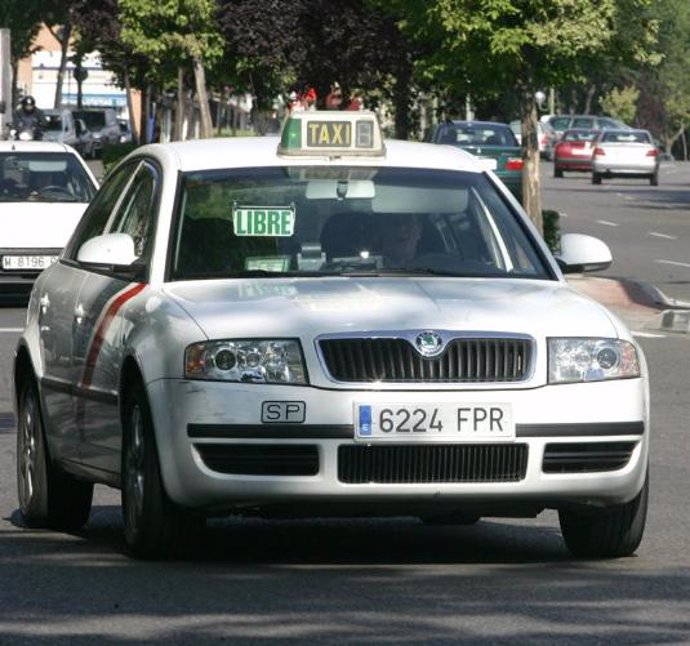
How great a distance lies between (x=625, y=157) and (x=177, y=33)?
17.2m

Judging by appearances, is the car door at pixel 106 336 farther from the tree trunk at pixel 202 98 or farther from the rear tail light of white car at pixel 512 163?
the tree trunk at pixel 202 98

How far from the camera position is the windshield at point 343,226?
9.13 metres

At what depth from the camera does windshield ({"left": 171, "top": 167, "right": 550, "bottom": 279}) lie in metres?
9.13

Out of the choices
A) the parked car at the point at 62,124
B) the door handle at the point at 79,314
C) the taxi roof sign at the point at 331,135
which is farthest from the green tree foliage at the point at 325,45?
the parked car at the point at 62,124

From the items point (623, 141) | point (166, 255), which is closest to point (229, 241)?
point (166, 255)

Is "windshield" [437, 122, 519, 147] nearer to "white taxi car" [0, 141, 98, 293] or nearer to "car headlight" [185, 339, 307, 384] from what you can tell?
"white taxi car" [0, 141, 98, 293]

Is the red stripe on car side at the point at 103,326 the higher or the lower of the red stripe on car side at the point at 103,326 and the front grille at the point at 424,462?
the higher

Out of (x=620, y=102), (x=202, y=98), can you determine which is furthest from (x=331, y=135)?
(x=620, y=102)

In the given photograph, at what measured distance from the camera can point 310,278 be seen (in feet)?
29.5

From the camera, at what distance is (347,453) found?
8133 millimetres

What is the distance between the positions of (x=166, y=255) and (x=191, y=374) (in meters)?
0.97

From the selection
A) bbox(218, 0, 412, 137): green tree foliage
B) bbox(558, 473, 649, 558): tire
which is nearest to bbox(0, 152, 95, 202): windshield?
bbox(558, 473, 649, 558): tire

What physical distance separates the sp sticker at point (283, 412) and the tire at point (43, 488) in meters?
1.88

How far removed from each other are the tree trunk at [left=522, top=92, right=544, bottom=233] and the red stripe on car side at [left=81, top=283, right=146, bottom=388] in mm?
22264
